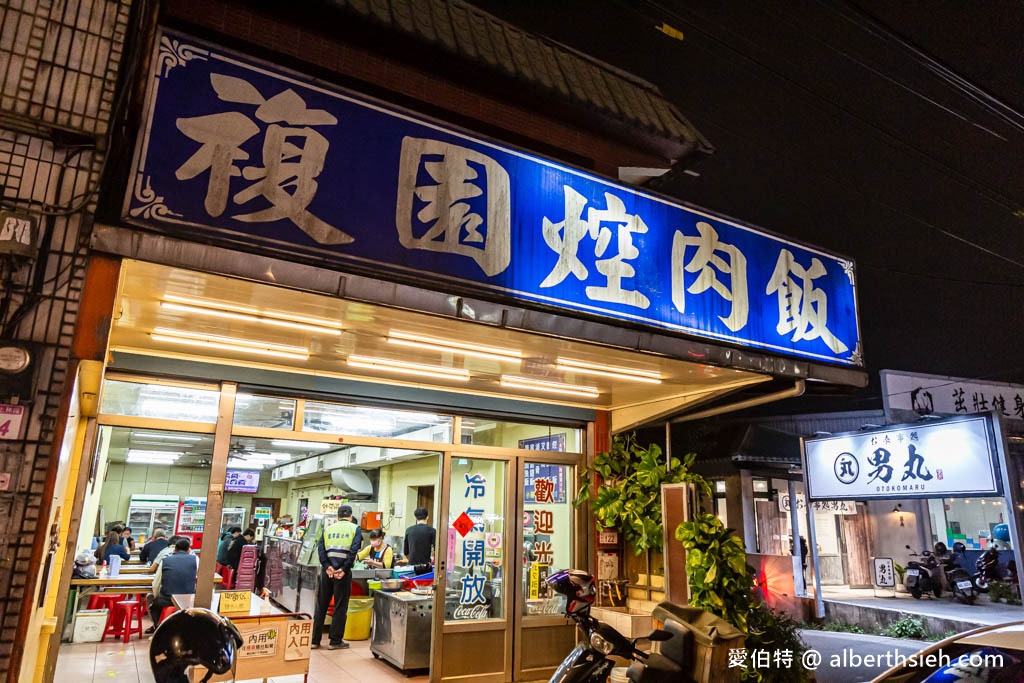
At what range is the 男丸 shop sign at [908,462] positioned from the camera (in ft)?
34.7

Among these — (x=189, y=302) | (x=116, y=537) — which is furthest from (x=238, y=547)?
(x=189, y=302)

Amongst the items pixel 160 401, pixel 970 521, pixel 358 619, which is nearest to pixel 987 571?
pixel 970 521

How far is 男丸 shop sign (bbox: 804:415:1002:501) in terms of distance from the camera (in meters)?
10.6

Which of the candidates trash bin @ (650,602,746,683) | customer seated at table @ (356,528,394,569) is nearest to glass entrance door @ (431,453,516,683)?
trash bin @ (650,602,746,683)

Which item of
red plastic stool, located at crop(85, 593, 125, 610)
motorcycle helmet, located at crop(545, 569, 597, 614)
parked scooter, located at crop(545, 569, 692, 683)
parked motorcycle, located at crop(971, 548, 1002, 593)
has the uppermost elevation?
motorcycle helmet, located at crop(545, 569, 597, 614)

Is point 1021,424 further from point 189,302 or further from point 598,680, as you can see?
point 189,302

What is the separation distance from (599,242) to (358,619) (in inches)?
305

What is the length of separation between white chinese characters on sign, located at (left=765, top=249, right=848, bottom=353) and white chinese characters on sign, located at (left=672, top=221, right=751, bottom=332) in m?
0.48

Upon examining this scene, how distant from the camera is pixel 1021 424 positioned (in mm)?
17672

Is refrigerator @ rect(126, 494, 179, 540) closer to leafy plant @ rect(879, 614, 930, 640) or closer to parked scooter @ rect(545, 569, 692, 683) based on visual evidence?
parked scooter @ rect(545, 569, 692, 683)

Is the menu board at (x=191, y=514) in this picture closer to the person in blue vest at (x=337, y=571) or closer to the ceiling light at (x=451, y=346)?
the person in blue vest at (x=337, y=571)

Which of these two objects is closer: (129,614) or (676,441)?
(129,614)

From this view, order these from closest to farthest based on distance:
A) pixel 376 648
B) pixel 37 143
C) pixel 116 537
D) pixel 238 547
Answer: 1. pixel 37 143
2. pixel 376 648
3. pixel 116 537
4. pixel 238 547

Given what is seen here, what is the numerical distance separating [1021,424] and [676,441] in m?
9.55
